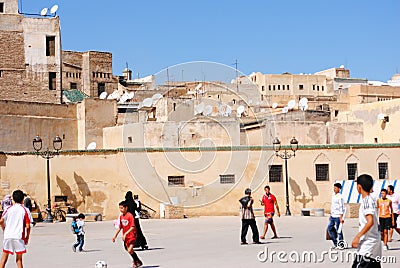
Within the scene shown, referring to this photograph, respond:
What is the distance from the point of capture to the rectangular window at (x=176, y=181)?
27062 mm

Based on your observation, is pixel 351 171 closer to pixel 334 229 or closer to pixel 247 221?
pixel 247 221

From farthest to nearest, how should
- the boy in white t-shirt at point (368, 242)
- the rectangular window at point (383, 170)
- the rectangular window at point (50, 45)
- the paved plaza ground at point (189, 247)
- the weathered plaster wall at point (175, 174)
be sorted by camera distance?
the rectangular window at point (50, 45), the rectangular window at point (383, 170), the weathered plaster wall at point (175, 174), the paved plaza ground at point (189, 247), the boy in white t-shirt at point (368, 242)

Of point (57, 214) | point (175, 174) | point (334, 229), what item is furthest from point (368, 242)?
point (175, 174)

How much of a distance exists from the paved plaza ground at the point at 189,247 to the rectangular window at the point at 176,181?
590cm

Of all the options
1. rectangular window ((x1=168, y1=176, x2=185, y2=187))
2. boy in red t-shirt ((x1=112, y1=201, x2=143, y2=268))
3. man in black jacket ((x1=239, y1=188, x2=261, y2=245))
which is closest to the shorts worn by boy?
boy in red t-shirt ((x1=112, y1=201, x2=143, y2=268))

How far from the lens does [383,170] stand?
2844 cm

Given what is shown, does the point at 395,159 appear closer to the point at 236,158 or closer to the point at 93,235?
the point at 236,158

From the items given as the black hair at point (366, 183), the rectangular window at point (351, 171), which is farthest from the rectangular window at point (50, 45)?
the black hair at point (366, 183)

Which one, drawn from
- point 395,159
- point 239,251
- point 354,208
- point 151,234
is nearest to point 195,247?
point 239,251

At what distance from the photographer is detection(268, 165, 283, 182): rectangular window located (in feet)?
90.5

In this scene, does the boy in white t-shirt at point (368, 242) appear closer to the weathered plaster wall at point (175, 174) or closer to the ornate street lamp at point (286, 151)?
the ornate street lamp at point (286, 151)

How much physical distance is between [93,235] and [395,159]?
1484 cm

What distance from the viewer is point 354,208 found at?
75.7ft

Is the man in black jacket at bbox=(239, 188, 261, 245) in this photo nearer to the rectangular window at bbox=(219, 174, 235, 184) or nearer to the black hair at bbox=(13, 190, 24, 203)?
the black hair at bbox=(13, 190, 24, 203)
